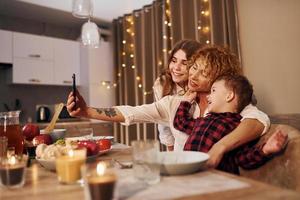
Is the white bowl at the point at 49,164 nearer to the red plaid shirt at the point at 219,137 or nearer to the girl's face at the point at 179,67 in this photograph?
the red plaid shirt at the point at 219,137

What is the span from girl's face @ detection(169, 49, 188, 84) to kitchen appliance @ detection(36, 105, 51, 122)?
8.29 feet

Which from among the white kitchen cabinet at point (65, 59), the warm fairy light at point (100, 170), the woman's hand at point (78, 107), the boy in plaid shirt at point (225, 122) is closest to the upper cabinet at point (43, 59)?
the white kitchen cabinet at point (65, 59)

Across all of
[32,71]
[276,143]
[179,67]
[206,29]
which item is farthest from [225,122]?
[32,71]

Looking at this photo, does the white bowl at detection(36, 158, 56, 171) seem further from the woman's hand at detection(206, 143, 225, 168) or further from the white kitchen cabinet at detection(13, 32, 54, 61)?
the white kitchen cabinet at detection(13, 32, 54, 61)

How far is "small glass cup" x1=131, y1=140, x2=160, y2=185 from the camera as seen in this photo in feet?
2.53

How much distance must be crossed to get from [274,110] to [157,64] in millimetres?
1717

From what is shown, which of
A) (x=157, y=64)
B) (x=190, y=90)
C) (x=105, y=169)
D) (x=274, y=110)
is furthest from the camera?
(x=157, y=64)

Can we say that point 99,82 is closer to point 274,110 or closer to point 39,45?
point 39,45

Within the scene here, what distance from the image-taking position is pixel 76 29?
466 cm

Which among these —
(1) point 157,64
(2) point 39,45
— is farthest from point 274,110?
(2) point 39,45

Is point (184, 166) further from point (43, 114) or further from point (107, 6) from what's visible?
point (107, 6)

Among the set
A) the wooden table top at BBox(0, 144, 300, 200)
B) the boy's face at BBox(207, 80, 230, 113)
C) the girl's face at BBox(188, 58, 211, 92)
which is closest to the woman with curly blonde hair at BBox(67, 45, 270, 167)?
the girl's face at BBox(188, 58, 211, 92)

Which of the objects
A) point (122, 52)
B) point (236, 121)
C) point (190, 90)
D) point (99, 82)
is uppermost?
point (122, 52)

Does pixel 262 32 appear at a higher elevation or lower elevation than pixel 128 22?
lower
